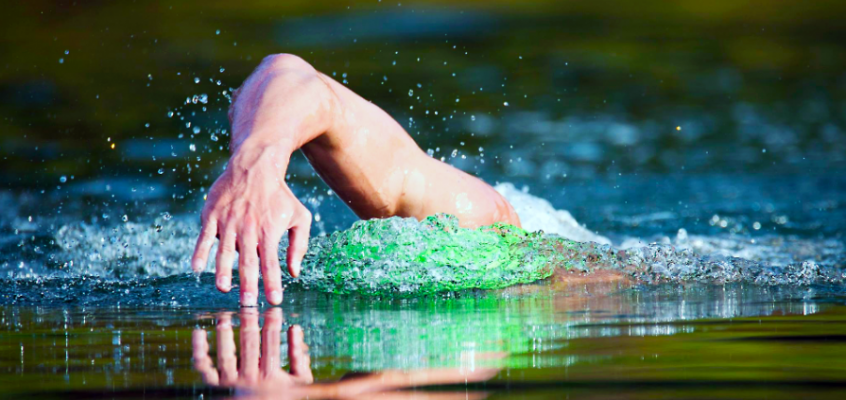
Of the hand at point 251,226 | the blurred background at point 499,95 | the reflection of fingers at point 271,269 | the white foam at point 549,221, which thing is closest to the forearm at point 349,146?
the hand at point 251,226

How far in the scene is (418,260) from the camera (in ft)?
8.02

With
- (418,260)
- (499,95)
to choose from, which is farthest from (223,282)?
(499,95)

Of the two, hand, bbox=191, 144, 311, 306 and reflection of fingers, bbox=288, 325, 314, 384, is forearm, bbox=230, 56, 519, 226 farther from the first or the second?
reflection of fingers, bbox=288, 325, 314, 384

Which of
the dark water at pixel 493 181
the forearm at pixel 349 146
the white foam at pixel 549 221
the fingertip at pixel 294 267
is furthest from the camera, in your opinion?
the white foam at pixel 549 221

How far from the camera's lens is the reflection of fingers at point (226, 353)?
132 cm

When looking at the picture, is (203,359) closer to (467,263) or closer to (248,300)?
(248,300)

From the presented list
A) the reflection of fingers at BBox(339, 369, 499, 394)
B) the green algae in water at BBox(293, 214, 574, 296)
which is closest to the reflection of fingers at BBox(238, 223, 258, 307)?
the reflection of fingers at BBox(339, 369, 499, 394)

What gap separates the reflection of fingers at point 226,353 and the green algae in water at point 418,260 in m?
0.53

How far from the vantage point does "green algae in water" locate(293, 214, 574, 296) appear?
2410mm

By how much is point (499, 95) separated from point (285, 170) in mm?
5830

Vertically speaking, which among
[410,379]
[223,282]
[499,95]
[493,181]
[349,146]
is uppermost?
[499,95]

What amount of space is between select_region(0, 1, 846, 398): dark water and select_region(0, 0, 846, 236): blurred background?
32 mm

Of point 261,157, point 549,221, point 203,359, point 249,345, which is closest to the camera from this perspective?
point 203,359

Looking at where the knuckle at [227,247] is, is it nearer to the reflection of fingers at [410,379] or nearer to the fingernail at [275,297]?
the fingernail at [275,297]
